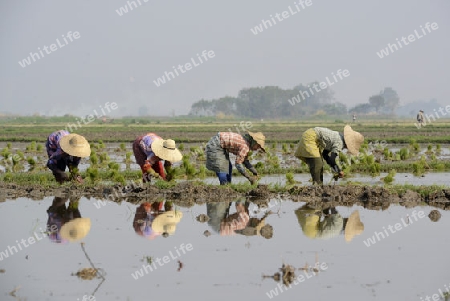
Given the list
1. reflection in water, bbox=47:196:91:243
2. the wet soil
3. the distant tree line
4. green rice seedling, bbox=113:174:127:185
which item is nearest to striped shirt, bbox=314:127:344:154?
the wet soil

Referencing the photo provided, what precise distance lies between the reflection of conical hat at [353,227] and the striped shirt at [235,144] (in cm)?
237

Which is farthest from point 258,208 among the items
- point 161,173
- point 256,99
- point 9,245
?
point 256,99

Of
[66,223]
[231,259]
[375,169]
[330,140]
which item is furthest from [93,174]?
[231,259]

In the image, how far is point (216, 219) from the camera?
955 centimetres

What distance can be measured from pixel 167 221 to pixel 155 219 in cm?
23

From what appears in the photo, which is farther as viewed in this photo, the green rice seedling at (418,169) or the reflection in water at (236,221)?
the green rice seedling at (418,169)

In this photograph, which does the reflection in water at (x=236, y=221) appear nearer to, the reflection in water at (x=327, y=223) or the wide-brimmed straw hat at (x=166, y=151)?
the reflection in water at (x=327, y=223)

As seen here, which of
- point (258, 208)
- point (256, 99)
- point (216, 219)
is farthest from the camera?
point (256, 99)

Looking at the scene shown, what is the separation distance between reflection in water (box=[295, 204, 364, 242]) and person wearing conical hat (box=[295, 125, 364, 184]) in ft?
5.21

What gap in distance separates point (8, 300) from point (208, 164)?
6296mm

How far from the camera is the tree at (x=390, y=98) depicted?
133m

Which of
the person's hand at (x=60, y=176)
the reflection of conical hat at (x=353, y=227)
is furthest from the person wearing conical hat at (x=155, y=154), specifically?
the reflection of conical hat at (x=353, y=227)

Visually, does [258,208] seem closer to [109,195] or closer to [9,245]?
[109,195]

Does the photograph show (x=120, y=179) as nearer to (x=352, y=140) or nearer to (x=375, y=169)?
(x=352, y=140)
